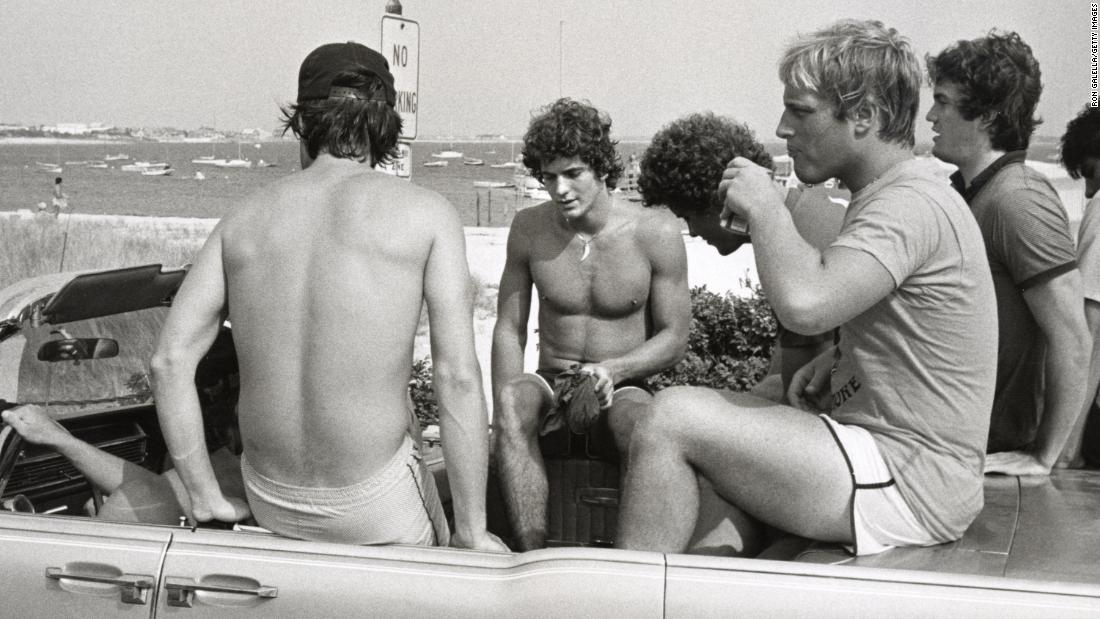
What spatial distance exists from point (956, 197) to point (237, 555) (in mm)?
1716

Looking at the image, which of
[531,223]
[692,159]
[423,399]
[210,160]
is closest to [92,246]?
[423,399]

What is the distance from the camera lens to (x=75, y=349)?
3.49 m

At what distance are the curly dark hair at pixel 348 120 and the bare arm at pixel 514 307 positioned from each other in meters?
1.52

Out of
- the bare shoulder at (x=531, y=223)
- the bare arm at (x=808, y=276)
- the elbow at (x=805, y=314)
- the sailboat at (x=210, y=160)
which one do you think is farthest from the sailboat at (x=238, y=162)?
the elbow at (x=805, y=314)

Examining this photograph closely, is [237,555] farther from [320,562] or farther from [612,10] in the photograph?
[612,10]

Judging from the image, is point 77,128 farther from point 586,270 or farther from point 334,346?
point 334,346

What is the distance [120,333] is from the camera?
360 centimetres

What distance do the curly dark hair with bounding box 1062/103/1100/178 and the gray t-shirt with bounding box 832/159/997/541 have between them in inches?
62.1

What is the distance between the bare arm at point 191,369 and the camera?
9.02 ft

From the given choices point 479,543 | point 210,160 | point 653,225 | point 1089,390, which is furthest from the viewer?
point 210,160

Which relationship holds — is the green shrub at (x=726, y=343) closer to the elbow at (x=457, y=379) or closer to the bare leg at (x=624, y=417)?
the bare leg at (x=624, y=417)

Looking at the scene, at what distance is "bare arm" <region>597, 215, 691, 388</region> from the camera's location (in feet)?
13.6

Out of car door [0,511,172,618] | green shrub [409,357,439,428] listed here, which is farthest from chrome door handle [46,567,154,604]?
green shrub [409,357,439,428]

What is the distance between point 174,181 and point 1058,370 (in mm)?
36806
